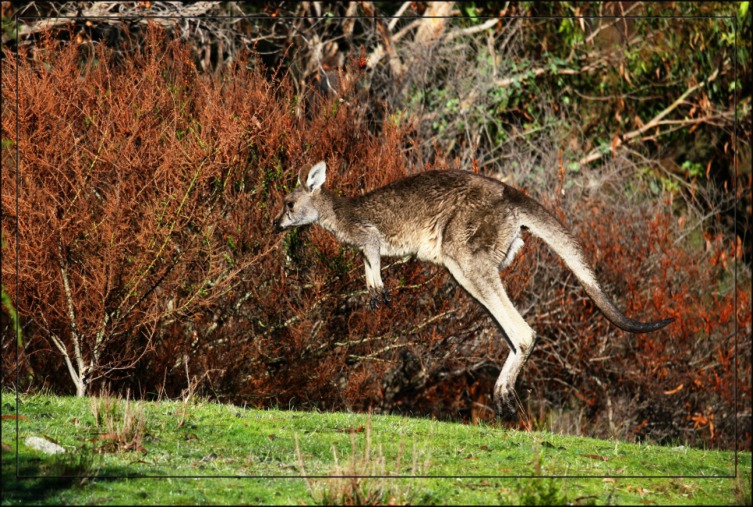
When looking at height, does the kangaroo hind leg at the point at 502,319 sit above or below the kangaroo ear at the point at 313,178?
below

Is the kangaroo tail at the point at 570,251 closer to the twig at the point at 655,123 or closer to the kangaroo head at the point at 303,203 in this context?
the kangaroo head at the point at 303,203

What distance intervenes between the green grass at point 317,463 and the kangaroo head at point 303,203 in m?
1.97

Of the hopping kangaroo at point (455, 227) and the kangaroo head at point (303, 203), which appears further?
the kangaroo head at point (303, 203)

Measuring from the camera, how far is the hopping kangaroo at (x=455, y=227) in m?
9.73

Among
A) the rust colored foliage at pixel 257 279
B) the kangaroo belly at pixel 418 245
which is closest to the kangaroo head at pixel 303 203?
the kangaroo belly at pixel 418 245

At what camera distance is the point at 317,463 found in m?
8.01

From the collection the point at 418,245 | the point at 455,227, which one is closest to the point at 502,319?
the point at 455,227

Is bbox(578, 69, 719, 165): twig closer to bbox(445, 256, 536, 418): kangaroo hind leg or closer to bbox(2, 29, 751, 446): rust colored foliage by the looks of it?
bbox(2, 29, 751, 446): rust colored foliage

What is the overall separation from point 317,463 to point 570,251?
10.9ft

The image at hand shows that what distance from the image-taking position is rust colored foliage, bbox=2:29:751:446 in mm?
11359

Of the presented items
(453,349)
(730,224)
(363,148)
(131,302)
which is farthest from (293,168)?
(730,224)

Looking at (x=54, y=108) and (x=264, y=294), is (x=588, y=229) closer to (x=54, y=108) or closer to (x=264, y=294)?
(x=264, y=294)

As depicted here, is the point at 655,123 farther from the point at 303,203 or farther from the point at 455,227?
the point at 303,203

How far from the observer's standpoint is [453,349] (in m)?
15.8
